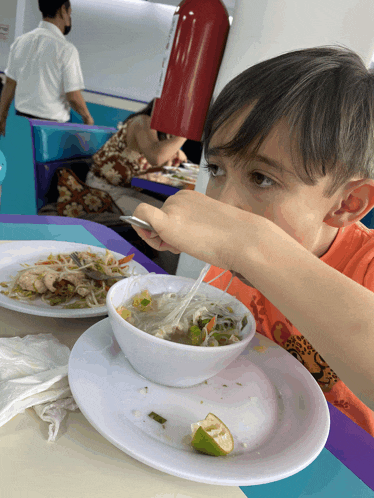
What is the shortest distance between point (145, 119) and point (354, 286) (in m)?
2.72

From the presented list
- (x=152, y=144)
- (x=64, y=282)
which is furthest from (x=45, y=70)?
(x=64, y=282)

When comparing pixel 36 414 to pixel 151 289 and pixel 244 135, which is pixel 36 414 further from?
pixel 244 135

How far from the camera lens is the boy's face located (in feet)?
2.51

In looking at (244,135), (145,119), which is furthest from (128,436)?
(145,119)

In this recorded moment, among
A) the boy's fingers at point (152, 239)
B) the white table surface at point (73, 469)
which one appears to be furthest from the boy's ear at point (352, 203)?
the white table surface at point (73, 469)

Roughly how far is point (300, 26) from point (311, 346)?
3.54ft

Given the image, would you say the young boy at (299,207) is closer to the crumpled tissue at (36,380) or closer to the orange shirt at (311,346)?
the orange shirt at (311,346)

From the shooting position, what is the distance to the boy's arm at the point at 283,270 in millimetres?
573

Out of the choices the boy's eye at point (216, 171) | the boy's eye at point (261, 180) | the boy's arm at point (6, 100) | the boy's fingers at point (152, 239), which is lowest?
the boy's arm at point (6, 100)

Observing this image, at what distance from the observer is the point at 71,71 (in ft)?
12.2

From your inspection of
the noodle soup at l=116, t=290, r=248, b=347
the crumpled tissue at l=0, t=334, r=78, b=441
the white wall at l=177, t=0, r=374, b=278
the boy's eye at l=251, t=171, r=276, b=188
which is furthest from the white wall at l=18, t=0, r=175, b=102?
the crumpled tissue at l=0, t=334, r=78, b=441

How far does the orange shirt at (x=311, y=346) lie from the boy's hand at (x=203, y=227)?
0.43m

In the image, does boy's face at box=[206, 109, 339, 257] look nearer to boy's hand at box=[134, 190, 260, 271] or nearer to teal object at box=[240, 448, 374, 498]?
boy's hand at box=[134, 190, 260, 271]

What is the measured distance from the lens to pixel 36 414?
0.52m
